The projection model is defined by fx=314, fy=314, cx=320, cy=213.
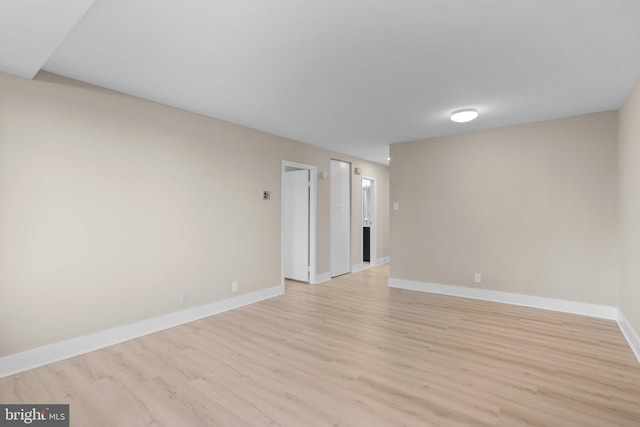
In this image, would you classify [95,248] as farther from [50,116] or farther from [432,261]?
[432,261]

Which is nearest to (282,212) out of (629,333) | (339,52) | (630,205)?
(339,52)

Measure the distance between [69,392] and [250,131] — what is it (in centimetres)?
335

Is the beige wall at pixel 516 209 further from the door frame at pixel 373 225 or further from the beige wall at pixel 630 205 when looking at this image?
the door frame at pixel 373 225

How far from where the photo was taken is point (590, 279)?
149 inches

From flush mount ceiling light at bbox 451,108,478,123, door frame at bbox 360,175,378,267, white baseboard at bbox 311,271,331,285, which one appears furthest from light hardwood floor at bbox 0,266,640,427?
door frame at bbox 360,175,378,267

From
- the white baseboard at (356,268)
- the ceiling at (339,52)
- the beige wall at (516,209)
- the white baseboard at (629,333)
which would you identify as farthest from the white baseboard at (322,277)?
the white baseboard at (629,333)

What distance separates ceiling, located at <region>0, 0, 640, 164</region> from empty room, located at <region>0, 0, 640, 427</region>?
0.07ft

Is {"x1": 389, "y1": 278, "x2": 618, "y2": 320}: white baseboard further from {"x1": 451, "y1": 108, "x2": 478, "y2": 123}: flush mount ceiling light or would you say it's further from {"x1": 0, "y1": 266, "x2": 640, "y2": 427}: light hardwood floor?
{"x1": 451, "y1": 108, "x2": 478, "y2": 123}: flush mount ceiling light

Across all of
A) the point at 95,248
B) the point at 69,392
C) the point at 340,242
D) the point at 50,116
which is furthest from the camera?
the point at 340,242

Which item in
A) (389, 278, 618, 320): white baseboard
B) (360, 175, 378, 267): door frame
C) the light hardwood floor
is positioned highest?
(360, 175, 378, 267): door frame

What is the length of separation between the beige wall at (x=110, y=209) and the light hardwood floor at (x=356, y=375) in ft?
1.48

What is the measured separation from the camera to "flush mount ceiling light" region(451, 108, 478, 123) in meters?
3.59

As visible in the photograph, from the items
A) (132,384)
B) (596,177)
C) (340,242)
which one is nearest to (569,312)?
(596,177)

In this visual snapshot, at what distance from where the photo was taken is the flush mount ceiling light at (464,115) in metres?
3.59
